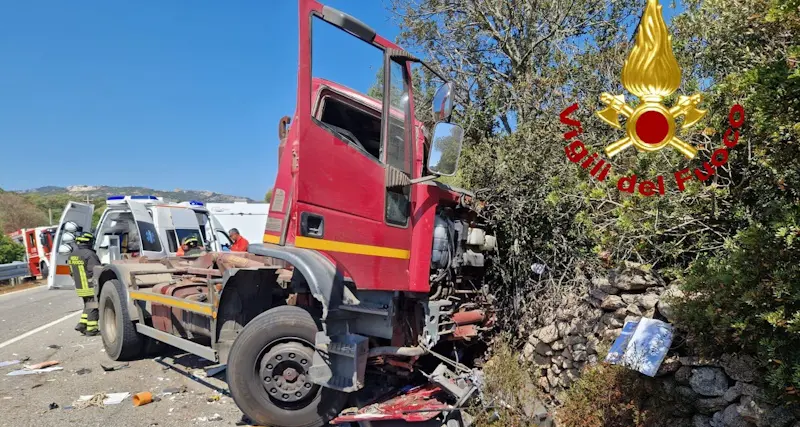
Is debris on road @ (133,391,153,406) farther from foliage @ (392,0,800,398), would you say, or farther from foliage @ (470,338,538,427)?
foliage @ (392,0,800,398)

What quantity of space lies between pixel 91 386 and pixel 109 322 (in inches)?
59.2

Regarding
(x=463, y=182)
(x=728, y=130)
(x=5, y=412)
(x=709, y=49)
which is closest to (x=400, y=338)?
(x=463, y=182)

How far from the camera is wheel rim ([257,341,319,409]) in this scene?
154 inches

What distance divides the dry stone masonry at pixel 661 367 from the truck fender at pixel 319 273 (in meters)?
1.98

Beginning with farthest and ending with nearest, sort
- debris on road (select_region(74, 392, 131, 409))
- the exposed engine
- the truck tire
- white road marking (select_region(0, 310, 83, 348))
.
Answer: white road marking (select_region(0, 310, 83, 348))
debris on road (select_region(74, 392, 131, 409))
the exposed engine
the truck tire

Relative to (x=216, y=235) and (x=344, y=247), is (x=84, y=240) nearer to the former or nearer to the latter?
(x=216, y=235)

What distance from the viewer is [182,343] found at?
501 cm

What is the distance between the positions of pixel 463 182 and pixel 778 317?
388 centimetres

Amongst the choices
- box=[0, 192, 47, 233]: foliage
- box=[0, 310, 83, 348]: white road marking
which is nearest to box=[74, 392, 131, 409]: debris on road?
box=[0, 310, 83, 348]: white road marking

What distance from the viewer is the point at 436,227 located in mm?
4270

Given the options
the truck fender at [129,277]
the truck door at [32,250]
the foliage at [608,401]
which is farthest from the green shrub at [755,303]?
the truck door at [32,250]

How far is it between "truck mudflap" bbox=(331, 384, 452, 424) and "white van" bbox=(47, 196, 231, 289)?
6.51m

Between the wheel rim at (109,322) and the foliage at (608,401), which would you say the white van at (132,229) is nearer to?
the wheel rim at (109,322)

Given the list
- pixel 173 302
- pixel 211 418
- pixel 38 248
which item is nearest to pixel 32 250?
pixel 38 248
